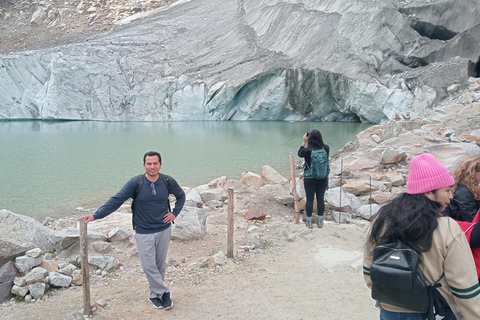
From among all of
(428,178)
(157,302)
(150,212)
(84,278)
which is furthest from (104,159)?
(428,178)

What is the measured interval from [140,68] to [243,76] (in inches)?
341

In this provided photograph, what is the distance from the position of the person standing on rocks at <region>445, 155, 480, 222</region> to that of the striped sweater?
0.75 meters

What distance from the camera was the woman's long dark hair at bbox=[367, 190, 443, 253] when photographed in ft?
5.25

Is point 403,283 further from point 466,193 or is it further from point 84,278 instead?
point 84,278

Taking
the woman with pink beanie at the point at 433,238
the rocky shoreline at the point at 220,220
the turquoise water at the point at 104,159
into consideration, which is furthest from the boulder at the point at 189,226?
the turquoise water at the point at 104,159

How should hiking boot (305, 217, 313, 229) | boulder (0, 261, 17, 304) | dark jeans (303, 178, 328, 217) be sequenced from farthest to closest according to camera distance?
hiking boot (305, 217, 313, 229) → dark jeans (303, 178, 328, 217) → boulder (0, 261, 17, 304)

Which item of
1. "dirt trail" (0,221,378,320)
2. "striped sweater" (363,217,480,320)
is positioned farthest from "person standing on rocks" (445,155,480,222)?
"dirt trail" (0,221,378,320)

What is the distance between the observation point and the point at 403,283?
1.58m

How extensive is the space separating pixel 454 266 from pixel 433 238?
13 centimetres

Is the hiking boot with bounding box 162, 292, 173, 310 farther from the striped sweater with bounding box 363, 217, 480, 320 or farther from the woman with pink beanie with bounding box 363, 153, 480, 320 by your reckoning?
the striped sweater with bounding box 363, 217, 480, 320

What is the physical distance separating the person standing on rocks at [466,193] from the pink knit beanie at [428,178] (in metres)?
0.57

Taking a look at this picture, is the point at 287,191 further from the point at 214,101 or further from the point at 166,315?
the point at 214,101

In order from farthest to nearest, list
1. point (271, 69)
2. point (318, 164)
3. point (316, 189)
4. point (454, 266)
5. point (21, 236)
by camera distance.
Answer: point (271, 69) < point (316, 189) < point (318, 164) < point (21, 236) < point (454, 266)

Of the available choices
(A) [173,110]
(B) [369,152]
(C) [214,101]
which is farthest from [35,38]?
(B) [369,152]
